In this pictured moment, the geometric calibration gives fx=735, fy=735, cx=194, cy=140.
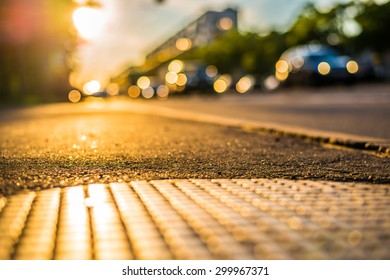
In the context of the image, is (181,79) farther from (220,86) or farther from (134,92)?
(134,92)

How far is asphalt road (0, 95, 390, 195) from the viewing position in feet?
16.1

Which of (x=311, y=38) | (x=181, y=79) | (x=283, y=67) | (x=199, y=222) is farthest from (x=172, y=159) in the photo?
(x=311, y=38)

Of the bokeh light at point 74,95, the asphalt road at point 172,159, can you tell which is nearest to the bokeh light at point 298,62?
the bokeh light at point 74,95

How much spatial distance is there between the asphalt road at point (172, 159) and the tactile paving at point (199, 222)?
21.6 inches

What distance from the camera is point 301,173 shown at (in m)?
5.07

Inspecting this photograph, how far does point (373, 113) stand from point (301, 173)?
7.82 meters

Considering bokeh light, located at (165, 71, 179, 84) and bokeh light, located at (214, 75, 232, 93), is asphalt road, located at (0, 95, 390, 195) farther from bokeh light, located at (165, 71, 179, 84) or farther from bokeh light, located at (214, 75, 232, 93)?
bokeh light, located at (165, 71, 179, 84)

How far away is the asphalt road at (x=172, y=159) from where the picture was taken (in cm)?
492

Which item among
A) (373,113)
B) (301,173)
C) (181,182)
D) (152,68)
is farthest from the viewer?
(152,68)

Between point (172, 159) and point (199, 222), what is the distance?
9.57ft

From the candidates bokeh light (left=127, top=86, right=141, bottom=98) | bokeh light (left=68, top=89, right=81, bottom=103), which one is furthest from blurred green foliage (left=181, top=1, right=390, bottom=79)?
bokeh light (left=68, top=89, right=81, bottom=103)

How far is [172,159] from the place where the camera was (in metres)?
6.07
